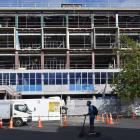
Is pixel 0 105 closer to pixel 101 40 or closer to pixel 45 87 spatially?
pixel 45 87

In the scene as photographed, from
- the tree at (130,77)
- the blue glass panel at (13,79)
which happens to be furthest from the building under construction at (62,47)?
the tree at (130,77)

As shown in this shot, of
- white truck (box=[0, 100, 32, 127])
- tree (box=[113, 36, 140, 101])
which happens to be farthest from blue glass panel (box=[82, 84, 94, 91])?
white truck (box=[0, 100, 32, 127])

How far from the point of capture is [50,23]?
9794cm

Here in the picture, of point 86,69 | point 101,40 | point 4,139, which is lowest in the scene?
point 4,139

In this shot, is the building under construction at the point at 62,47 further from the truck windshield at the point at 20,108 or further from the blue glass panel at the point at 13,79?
the truck windshield at the point at 20,108

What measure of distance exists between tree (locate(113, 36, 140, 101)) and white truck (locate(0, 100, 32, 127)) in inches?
870

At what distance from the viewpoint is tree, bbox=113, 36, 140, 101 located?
60.5 metres

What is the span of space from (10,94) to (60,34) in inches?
734

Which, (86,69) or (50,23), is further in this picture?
(50,23)

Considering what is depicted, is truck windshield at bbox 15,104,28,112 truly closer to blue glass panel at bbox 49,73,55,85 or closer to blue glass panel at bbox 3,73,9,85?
blue glass panel at bbox 49,73,55,85

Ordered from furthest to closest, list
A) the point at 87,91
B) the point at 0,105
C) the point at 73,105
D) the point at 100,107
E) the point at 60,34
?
1. the point at 60,34
2. the point at 87,91
3. the point at 100,107
4. the point at 73,105
5. the point at 0,105

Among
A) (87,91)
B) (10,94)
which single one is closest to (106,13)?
(87,91)

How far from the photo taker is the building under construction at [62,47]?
88188 mm

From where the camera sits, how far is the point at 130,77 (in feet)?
199
